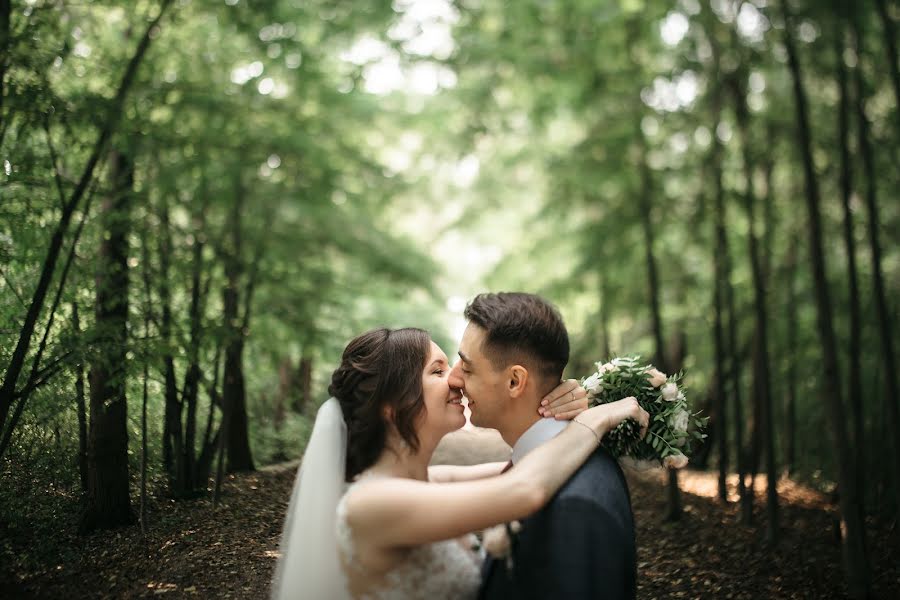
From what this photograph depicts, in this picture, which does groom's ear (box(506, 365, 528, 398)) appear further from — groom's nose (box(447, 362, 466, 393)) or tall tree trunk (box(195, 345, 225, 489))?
tall tree trunk (box(195, 345, 225, 489))

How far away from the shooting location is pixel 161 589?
3.11 m

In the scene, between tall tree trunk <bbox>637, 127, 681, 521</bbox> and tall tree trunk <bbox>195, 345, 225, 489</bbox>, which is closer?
tall tree trunk <bbox>195, 345, 225, 489</bbox>

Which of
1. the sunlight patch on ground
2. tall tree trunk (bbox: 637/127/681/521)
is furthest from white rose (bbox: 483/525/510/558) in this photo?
the sunlight patch on ground

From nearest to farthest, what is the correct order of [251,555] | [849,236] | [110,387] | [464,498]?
[464,498], [251,555], [110,387], [849,236]

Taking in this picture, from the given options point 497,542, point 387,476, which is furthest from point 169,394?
point 497,542

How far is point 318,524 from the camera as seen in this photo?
2572 millimetres

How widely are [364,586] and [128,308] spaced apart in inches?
93.8

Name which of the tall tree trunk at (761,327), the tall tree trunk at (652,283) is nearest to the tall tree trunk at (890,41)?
the tall tree trunk at (761,327)

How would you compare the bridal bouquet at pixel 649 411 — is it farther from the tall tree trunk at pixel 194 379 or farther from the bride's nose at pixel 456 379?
the tall tree trunk at pixel 194 379

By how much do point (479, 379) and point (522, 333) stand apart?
0.23 metres

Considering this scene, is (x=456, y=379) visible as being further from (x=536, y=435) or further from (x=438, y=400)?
(x=536, y=435)

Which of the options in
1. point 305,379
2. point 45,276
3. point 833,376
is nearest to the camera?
point 45,276

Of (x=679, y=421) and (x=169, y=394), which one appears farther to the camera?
(x=169, y=394)

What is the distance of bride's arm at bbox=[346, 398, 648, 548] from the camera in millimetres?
2115
